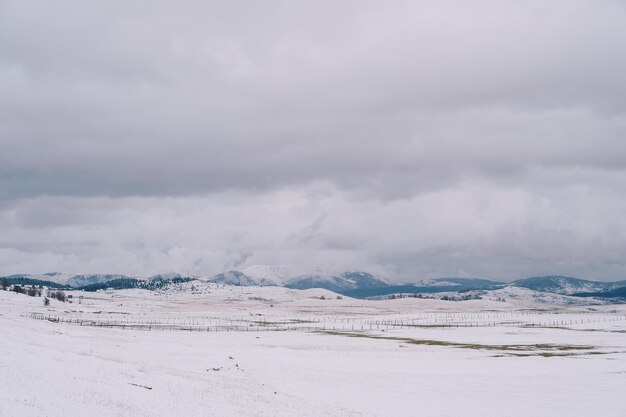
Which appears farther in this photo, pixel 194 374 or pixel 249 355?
pixel 249 355

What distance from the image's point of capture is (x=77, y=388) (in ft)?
96.7

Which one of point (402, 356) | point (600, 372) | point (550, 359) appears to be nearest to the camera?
point (600, 372)

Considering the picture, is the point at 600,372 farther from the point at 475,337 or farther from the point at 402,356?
the point at 475,337

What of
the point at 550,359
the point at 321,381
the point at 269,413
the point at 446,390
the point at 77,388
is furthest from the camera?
the point at 550,359

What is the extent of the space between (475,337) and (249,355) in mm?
57323

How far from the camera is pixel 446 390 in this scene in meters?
46.1

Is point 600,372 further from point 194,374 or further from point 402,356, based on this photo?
point 194,374

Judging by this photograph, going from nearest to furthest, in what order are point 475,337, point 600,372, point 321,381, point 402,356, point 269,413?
point 269,413 → point 321,381 → point 600,372 → point 402,356 → point 475,337

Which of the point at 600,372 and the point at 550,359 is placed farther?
the point at 550,359

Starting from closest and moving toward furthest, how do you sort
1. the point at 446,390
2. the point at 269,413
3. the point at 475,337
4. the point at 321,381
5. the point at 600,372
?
the point at 269,413, the point at 446,390, the point at 321,381, the point at 600,372, the point at 475,337

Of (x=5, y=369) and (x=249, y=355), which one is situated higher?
(x=5, y=369)

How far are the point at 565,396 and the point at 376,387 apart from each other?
49.9 feet

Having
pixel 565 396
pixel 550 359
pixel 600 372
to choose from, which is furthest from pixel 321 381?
pixel 550 359

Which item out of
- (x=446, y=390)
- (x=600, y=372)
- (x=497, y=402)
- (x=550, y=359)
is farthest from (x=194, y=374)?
(x=550, y=359)
